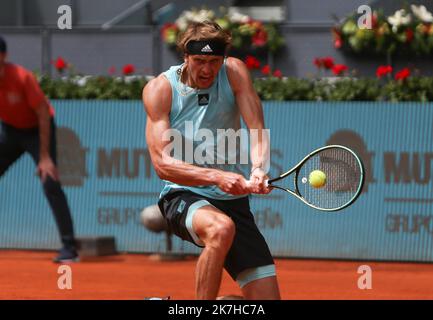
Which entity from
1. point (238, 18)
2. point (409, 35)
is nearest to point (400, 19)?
point (409, 35)

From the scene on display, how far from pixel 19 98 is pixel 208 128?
5.40 m

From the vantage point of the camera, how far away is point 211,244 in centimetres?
600

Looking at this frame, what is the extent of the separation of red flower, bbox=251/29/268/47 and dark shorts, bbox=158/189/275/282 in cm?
872

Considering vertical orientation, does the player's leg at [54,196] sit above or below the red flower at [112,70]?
below

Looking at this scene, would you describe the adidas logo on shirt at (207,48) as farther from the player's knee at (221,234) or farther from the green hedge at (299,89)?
the green hedge at (299,89)

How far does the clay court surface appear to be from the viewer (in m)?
9.82

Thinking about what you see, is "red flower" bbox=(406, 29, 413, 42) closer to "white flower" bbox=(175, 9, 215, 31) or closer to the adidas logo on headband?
"white flower" bbox=(175, 9, 215, 31)

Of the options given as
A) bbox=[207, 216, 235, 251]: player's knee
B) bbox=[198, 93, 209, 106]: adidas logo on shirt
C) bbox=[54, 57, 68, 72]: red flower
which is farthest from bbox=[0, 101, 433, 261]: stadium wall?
bbox=[207, 216, 235, 251]: player's knee

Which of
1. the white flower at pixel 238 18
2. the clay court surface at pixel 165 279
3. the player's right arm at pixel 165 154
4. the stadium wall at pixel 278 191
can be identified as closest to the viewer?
the player's right arm at pixel 165 154

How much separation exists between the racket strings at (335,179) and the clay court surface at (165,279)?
324cm

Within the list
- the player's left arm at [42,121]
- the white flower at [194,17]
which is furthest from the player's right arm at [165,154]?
the white flower at [194,17]

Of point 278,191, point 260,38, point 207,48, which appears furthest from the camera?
point 260,38

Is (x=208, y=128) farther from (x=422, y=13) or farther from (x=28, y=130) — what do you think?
(x=422, y=13)

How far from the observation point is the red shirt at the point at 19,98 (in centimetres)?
1126
